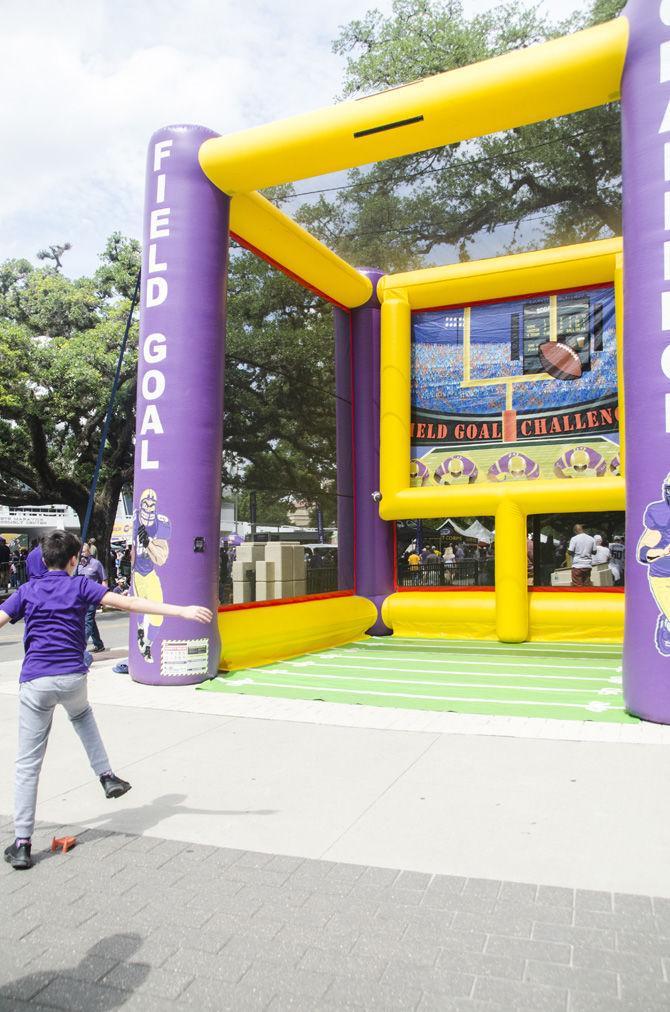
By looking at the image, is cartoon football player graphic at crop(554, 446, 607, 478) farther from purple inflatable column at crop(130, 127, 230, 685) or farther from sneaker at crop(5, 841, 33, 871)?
sneaker at crop(5, 841, 33, 871)

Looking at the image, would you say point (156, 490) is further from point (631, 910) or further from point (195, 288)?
point (631, 910)

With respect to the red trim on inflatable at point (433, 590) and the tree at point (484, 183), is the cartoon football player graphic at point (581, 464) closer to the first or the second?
the red trim on inflatable at point (433, 590)

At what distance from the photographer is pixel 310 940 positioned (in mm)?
2850

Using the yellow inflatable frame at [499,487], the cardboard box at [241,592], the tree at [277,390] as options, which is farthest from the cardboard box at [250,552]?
the yellow inflatable frame at [499,487]

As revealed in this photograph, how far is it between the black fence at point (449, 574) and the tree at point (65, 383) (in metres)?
9.63

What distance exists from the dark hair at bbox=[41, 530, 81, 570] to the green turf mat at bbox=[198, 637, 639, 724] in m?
3.63

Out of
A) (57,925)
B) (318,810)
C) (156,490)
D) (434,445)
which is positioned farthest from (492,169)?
(57,925)

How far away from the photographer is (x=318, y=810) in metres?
4.20

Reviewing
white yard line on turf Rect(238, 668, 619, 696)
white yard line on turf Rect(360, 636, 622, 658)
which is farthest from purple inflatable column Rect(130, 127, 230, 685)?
white yard line on turf Rect(360, 636, 622, 658)

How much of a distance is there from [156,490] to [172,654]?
5.50ft

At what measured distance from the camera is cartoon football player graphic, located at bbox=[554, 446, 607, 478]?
10547 mm

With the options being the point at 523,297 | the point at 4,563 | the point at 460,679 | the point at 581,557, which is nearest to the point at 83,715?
the point at 460,679

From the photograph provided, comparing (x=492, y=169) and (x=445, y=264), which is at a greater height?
(x=492, y=169)

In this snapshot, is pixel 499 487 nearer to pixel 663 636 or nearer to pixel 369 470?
pixel 369 470
